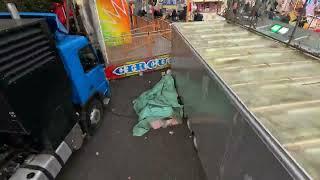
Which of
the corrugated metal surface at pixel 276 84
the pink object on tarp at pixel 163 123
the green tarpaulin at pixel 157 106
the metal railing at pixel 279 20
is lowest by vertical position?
the pink object on tarp at pixel 163 123

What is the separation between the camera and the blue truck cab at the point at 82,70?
337 centimetres

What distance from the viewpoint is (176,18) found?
805cm

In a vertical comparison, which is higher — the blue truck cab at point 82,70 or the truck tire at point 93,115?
the blue truck cab at point 82,70

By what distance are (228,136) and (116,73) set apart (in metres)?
4.95

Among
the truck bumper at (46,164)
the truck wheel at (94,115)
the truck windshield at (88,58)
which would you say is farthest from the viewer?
the truck wheel at (94,115)

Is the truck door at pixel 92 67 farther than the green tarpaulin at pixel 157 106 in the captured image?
No

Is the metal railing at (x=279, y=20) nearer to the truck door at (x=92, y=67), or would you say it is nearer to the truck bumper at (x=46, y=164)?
the truck door at (x=92, y=67)

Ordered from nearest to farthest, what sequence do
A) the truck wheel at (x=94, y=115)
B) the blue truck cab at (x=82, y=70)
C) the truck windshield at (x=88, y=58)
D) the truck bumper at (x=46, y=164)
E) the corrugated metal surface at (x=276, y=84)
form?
the corrugated metal surface at (x=276, y=84)
the truck bumper at (x=46, y=164)
the blue truck cab at (x=82, y=70)
the truck windshield at (x=88, y=58)
the truck wheel at (x=94, y=115)

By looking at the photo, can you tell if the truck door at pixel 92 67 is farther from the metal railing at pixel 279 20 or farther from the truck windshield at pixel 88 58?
the metal railing at pixel 279 20


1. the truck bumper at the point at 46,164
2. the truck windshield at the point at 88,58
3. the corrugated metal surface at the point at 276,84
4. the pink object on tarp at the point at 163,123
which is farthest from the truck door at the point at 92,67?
the corrugated metal surface at the point at 276,84

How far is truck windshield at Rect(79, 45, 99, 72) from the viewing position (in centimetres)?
409

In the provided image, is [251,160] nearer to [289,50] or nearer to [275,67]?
[275,67]

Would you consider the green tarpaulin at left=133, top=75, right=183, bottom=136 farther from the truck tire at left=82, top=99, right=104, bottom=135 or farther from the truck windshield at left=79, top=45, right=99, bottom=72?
the truck windshield at left=79, top=45, right=99, bottom=72

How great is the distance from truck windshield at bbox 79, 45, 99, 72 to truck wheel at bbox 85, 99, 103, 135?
70cm
